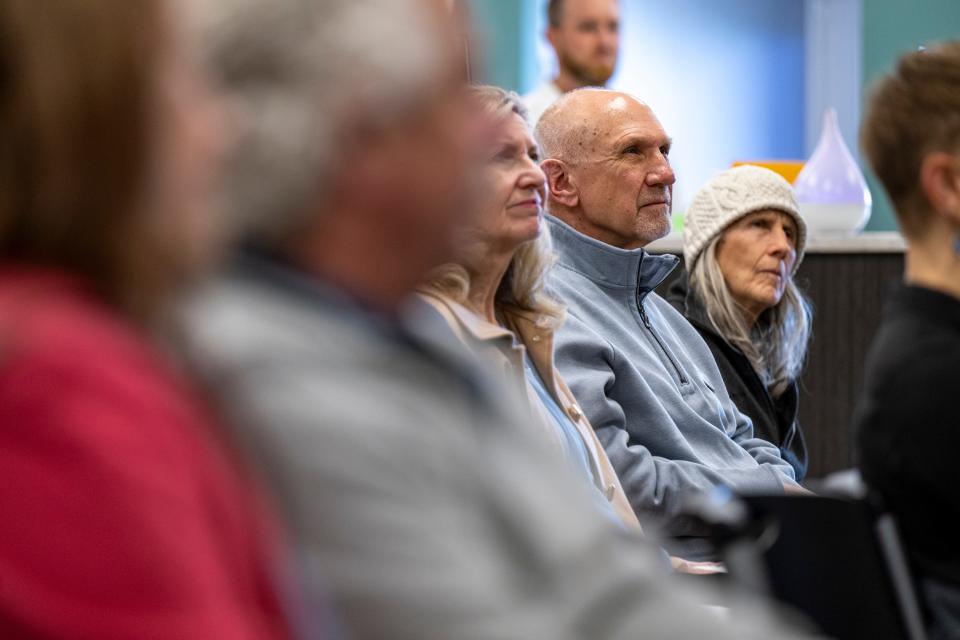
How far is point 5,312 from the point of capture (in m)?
0.62

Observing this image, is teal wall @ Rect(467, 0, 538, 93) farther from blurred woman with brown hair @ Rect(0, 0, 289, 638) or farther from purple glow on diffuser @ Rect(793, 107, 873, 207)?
blurred woman with brown hair @ Rect(0, 0, 289, 638)

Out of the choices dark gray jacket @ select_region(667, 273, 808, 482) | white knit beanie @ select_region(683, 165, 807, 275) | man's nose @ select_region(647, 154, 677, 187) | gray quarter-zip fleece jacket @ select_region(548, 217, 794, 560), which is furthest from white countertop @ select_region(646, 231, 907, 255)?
gray quarter-zip fleece jacket @ select_region(548, 217, 794, 560)

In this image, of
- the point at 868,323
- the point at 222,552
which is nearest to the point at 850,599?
the point at 222,552

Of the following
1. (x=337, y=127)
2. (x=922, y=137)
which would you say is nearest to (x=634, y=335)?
(x=922, y=137)

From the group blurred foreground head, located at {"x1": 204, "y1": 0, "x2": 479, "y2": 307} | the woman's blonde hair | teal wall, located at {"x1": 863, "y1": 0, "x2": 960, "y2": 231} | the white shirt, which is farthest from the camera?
teal wall, located at {"x1": 863, "y1": 0, "x2": 960, "y2": 231}

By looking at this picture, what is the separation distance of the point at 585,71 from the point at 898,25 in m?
2.47

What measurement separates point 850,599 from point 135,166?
40.0 inches

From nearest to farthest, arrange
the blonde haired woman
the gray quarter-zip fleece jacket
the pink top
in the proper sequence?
the pink top
the blonde haired woman
the gray quarter-zip fleece jacket

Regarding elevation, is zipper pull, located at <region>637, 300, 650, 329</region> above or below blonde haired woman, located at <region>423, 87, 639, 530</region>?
below

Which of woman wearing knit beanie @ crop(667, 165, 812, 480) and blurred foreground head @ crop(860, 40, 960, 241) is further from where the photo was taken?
woman wearing knit beanie @ crop(667, 165, 812, 480)

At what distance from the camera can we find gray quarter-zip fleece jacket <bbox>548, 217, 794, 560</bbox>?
7.91 feet

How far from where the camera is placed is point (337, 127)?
0.75 m

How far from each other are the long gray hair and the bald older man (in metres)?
0.19

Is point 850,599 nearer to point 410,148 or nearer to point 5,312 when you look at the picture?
point 410,148
